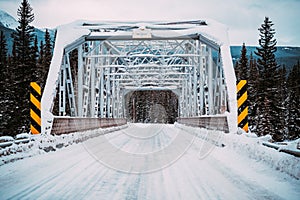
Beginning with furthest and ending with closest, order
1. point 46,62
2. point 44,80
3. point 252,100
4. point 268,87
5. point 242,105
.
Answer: point 252,100, point 46,62, point 268,87, point 44,80, point 242,105

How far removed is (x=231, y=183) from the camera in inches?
188

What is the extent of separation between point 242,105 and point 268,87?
33.4m

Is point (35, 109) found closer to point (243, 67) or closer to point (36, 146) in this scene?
point (36, 146)

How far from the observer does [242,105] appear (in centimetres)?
991

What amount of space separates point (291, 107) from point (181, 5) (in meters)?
39.4

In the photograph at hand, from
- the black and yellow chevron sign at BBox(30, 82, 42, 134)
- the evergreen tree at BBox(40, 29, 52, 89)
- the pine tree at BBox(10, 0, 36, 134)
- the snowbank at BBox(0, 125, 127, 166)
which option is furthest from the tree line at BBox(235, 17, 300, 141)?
the black and yellow chevron sign at BBox(30, 82, 42, 134)

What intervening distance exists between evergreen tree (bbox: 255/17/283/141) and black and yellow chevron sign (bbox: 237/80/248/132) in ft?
92.7

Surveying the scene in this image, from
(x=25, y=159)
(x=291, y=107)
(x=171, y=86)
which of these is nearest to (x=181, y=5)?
(x=25, y=159)

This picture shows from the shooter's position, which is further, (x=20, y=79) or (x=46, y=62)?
(x=46, y=62)

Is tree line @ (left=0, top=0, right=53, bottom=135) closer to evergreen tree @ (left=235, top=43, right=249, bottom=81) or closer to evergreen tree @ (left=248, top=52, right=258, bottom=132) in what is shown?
evergreen tree @ (left=235, top=43, right=249, bottom=81)

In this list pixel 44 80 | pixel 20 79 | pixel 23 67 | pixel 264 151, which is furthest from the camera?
pixel 44 80

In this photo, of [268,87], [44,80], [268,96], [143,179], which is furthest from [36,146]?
[268,87]

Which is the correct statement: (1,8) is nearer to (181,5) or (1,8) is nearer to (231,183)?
(231,183)

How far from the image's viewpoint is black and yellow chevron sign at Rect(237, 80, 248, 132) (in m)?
9.61
